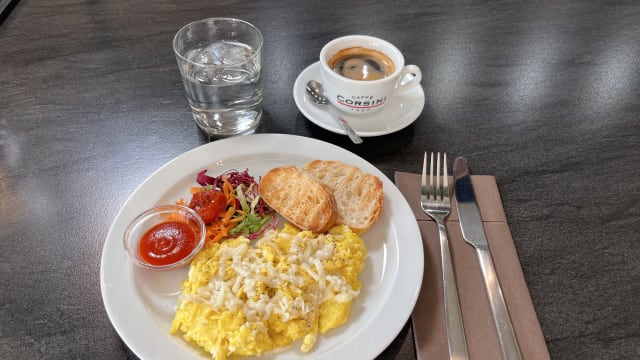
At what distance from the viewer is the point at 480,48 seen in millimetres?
3061

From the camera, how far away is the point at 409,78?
2559mm

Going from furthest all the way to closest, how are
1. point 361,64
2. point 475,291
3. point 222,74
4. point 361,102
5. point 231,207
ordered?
1. point 361,64
2. point 361,102
3. point 222,74
4. point 231,207
5. point 475,291

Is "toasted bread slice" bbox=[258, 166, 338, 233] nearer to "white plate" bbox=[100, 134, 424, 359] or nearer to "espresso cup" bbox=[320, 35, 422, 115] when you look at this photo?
"white plate" bbox=[100, 134, 424, 359]

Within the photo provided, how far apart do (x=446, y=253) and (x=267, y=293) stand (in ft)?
2.39

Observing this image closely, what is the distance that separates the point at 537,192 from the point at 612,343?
0.74 meters

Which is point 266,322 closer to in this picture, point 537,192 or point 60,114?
point 537,192

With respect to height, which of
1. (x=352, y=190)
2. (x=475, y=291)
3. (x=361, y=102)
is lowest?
(x=475, y=291)

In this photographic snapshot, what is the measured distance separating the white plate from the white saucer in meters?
0.20

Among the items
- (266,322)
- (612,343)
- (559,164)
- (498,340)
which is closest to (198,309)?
(266,322)

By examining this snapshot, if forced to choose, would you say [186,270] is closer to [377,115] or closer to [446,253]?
[446,253]

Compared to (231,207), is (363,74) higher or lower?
higher

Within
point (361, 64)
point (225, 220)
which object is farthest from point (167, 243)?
point (361, 64)

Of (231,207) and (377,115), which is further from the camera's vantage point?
(377,115)

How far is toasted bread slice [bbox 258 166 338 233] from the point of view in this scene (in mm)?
1918
